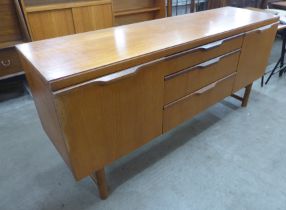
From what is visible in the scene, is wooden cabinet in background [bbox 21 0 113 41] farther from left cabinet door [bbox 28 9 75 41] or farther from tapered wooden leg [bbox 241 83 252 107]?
tapered wooden leg [bbox 241 83 252 107]

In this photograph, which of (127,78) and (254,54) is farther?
(254,54)

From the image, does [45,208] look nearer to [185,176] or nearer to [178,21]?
[185,176]

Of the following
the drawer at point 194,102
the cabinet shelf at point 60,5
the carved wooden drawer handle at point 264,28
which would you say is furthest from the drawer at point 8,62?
the carved wooden drawer handle at point 264,28

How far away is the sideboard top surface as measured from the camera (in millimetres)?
903

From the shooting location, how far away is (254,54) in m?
1.76

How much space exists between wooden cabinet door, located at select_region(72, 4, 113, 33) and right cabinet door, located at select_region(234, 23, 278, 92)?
151cm

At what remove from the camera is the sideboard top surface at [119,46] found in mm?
903

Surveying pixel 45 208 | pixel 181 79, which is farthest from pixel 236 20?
pixel 45 208

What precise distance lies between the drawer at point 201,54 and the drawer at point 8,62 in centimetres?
169

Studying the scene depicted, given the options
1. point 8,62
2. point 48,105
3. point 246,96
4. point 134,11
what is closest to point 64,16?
point 8,62

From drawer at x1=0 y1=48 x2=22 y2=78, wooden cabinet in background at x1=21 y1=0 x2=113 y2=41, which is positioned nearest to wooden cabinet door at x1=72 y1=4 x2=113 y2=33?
wooden cabinet in background at x1=21 y1=0 x2=113 y2=41

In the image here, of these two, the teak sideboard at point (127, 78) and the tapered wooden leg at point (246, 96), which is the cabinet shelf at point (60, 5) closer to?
the teak sideboard at point (127, 78)

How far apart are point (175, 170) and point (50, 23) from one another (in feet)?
5.83

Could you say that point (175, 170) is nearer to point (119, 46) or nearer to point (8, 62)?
point (119, 46)
